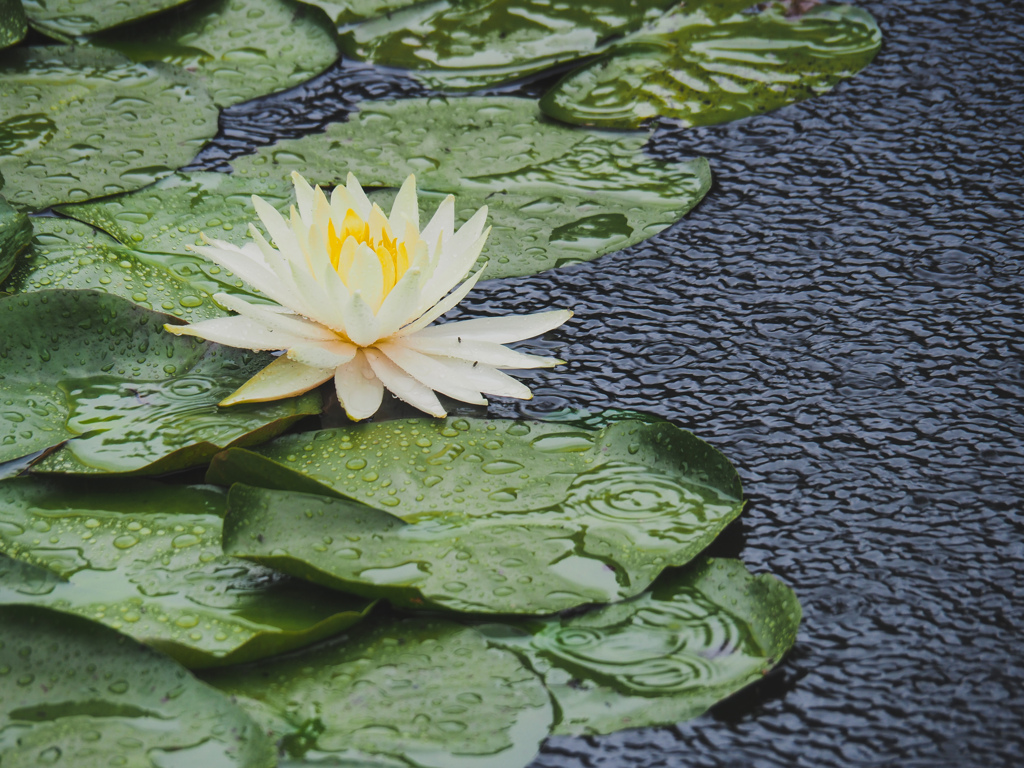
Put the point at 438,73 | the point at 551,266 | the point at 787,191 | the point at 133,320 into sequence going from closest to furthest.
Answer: the point at 133,320 → the point at 551,266 → the point at 787,191 → the point at 438,73

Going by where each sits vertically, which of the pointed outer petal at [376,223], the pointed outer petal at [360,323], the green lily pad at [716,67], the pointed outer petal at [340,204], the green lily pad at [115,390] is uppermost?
the green lily pad at [716,67]

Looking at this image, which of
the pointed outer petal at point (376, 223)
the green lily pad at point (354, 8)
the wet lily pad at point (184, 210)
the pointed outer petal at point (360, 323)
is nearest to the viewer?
the pointed outer petal at point (360, 323)

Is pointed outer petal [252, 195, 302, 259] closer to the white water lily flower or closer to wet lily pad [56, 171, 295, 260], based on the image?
the white water lily flower

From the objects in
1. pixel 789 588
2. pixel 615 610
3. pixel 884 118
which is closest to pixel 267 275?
pixel 615 610

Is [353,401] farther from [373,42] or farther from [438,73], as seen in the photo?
[373,42]

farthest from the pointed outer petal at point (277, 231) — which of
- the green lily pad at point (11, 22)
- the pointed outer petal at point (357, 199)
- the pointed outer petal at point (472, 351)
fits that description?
the green lily pad at point (11, 22)

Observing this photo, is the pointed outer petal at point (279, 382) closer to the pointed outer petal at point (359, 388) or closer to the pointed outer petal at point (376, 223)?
the pointed outer petal at point (359, 388)
